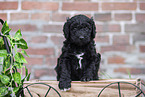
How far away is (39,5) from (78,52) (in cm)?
102

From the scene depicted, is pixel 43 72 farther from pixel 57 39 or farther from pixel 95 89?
pixel 95 89

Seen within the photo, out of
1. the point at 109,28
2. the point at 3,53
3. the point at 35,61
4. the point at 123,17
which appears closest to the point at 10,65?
the point at 3,53

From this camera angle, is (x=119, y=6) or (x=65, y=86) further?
(x=119, y=6)

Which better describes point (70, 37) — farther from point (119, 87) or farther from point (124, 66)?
point (124, 66)

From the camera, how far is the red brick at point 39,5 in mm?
2219

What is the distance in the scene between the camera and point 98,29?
217 centimetres

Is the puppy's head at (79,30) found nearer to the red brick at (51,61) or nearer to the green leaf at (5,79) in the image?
the green leaf at (5,79)

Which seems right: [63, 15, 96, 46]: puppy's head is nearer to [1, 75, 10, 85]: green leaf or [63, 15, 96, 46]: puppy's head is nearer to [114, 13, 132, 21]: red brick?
[1, 75, 10, 85]: green leaf

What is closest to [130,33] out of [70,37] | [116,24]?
[116,24]

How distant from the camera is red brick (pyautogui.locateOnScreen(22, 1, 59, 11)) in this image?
222cm

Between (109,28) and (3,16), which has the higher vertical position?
(3,16)

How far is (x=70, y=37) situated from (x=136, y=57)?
979mm

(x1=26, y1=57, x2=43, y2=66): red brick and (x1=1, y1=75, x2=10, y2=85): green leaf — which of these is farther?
(x1=26, y1=57, x2=43, y2=66): red brick

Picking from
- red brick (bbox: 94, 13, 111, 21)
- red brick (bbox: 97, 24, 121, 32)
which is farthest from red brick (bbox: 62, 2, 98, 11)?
red brick (bbox: 97, 24, 121, 32)
